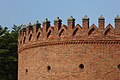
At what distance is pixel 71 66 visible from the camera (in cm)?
2297

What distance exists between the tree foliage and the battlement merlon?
13569 mm

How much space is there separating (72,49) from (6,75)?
58.2 ft

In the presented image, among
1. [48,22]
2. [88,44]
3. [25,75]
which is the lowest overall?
[25,75]

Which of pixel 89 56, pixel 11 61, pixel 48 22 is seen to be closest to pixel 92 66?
pixel 89 56

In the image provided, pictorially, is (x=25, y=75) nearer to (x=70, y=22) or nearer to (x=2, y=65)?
(x=70, y=22)

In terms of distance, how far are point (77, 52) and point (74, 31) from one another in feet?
4.09

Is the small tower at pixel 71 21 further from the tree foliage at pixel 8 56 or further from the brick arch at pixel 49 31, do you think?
the tree foliage at pixel 8 56

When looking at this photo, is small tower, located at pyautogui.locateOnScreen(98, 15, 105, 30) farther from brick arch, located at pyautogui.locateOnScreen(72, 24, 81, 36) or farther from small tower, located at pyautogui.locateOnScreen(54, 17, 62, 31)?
small tower, located at pyautogui.locateOnScreen(54, 17, 62, 31)

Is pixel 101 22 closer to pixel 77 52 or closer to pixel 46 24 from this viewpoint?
pixel 77 52

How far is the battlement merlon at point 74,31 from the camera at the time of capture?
2249cm

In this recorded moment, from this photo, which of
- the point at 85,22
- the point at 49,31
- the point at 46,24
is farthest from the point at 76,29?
the point at 46,24

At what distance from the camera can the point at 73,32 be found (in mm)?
23094

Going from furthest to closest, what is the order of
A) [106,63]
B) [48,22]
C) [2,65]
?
[2,65] → [48,22] → [106,63]

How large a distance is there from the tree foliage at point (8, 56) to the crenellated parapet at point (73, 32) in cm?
1351
